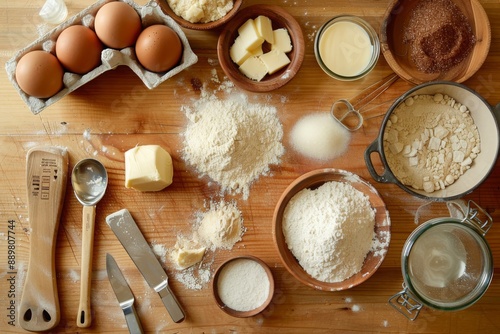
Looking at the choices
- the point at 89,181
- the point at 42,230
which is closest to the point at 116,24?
the point at 89,181

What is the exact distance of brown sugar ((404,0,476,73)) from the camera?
1.42m

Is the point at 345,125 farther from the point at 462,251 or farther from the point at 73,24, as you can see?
the point at 73,24

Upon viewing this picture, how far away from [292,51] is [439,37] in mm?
Answer: 420

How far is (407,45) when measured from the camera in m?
1.48

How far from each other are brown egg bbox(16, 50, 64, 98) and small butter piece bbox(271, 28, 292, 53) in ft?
1.98

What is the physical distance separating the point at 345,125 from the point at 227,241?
49 cm

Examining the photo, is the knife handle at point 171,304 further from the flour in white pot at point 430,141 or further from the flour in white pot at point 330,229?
the flour in white pot at point 430,141

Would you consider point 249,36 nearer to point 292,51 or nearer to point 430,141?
point 292,51

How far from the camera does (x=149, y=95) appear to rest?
147cm

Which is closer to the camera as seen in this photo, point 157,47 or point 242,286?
point 157,47

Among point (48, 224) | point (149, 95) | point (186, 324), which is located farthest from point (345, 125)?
point (48, 224)

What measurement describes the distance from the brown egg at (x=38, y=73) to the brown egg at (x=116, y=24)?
150 millimetres

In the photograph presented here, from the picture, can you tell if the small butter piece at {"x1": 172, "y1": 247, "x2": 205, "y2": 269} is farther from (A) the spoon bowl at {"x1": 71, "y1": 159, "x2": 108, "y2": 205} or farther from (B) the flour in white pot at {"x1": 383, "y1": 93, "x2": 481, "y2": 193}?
(B) the flour in white pot at {"x1": 383, "y1": 93, "x2": 481, "y2": 193}

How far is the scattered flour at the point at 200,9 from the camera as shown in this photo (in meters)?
1.34
